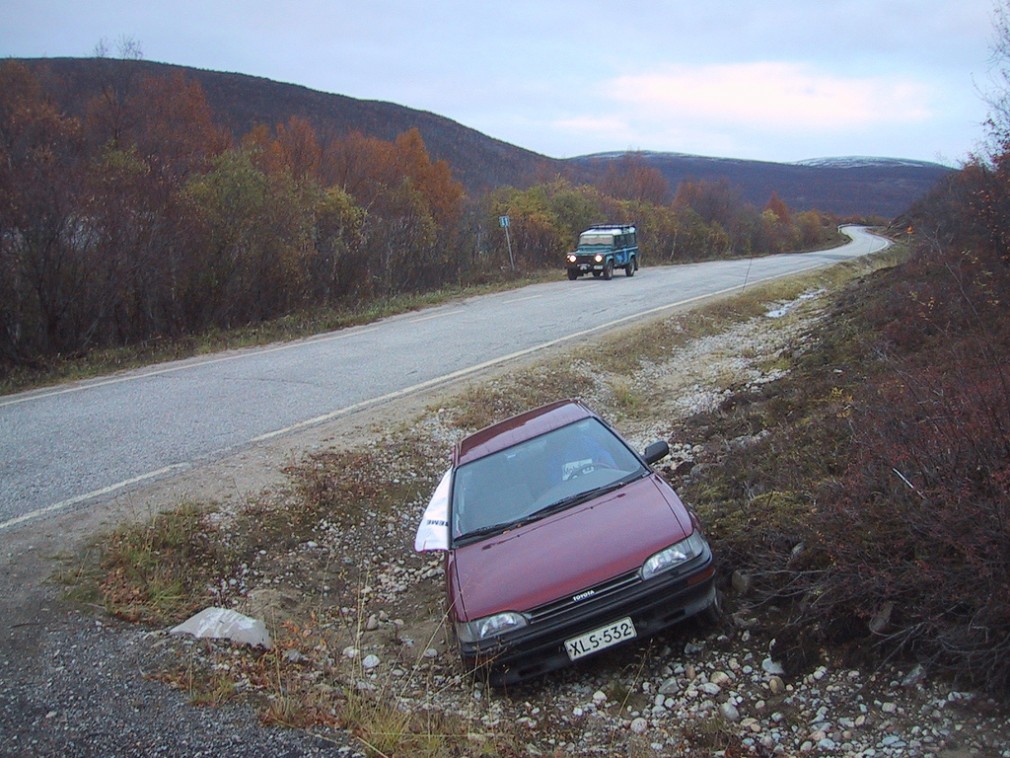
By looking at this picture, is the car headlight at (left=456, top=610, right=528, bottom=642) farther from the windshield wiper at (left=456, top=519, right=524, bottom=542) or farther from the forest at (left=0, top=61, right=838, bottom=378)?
the forest at (left=0, top=61, right=838, bottom=378)

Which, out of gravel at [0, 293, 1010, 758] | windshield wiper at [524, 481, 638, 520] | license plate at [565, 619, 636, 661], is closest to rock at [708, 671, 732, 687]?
gravel at [0, 293, 1010, 758]

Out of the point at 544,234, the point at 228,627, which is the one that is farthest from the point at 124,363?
the point at 544,234

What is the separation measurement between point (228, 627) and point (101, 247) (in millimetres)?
12714

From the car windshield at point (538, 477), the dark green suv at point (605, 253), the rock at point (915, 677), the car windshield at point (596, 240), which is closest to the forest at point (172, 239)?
the dark green suv at point (605, 253)

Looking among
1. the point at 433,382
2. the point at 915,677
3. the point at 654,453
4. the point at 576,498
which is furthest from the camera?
the point at 433,382

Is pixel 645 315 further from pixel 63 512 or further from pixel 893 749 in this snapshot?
pixel 893 749

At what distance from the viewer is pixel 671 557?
506 centimetres

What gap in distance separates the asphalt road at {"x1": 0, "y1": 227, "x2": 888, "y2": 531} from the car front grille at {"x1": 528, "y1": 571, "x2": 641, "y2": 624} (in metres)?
4.55

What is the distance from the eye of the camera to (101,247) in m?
15.9

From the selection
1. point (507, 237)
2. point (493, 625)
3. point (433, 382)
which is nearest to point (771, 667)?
point (493, 625)

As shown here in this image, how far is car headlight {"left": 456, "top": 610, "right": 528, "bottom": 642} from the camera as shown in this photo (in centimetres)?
489

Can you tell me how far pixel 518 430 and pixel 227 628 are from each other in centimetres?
262

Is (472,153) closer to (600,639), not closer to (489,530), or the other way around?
(489,530)

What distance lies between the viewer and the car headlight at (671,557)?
5004 millimetres
